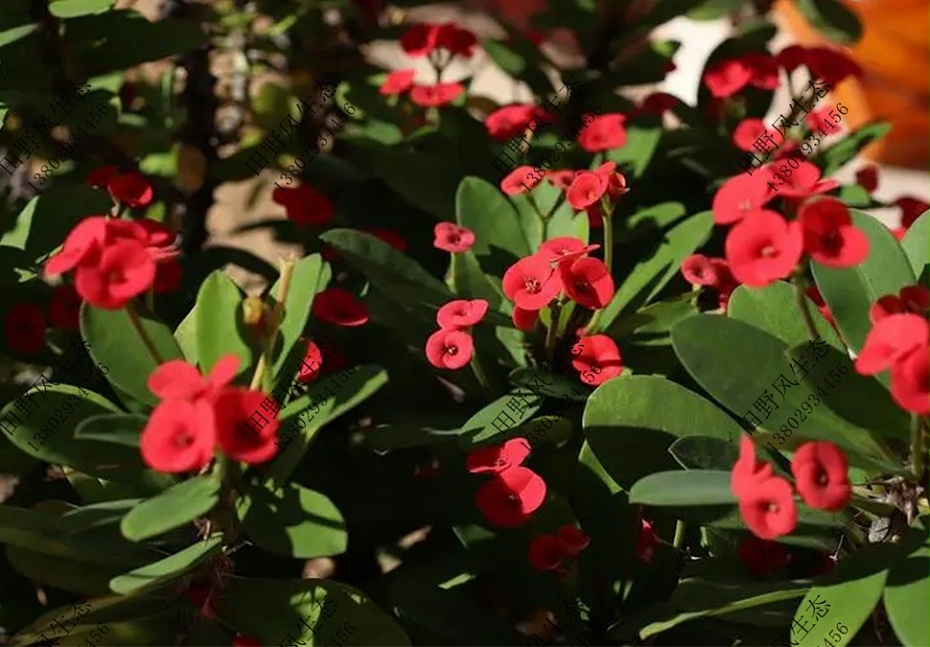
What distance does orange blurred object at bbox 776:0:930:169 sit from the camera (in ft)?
9.75

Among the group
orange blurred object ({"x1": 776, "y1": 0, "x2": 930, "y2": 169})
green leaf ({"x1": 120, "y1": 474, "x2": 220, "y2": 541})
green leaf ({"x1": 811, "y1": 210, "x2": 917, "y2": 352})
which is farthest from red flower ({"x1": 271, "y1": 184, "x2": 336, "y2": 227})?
orange blurred object ({"x1": 776, "y1": 0, "x2": 930, "y2": 169})

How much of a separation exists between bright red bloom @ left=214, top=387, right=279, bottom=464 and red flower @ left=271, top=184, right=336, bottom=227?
0.52 metres

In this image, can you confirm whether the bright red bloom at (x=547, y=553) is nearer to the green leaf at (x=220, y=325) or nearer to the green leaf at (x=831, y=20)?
the green leaf at (x=220, y=325)

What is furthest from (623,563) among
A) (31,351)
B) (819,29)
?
(819,29)

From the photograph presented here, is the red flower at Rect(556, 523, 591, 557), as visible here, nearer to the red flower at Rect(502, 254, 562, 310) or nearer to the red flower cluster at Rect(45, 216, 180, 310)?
the red flower at Rect(502, 254, 562, 310)

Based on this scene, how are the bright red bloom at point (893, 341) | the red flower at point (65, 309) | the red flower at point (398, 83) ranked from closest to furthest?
the bright red bloom at point (893, 341) → the red flower at point (65, 309) → the red flower at point (398, 83)

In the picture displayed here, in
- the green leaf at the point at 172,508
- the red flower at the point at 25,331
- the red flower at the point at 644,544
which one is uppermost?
the green leaf at the point at 172,508

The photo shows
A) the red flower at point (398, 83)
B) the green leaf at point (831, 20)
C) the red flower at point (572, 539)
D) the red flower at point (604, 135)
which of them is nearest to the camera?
the red flower at point (572, 539)

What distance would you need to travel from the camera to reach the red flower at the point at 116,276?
710 mm

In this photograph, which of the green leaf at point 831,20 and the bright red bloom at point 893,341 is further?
the green leaf at point 831,20

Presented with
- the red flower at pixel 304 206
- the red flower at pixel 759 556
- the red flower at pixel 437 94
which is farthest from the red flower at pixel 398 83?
the red flower at pixel 759 556

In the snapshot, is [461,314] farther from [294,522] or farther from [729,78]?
[729,78]

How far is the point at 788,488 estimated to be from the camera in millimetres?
661

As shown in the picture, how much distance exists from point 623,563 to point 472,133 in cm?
55
